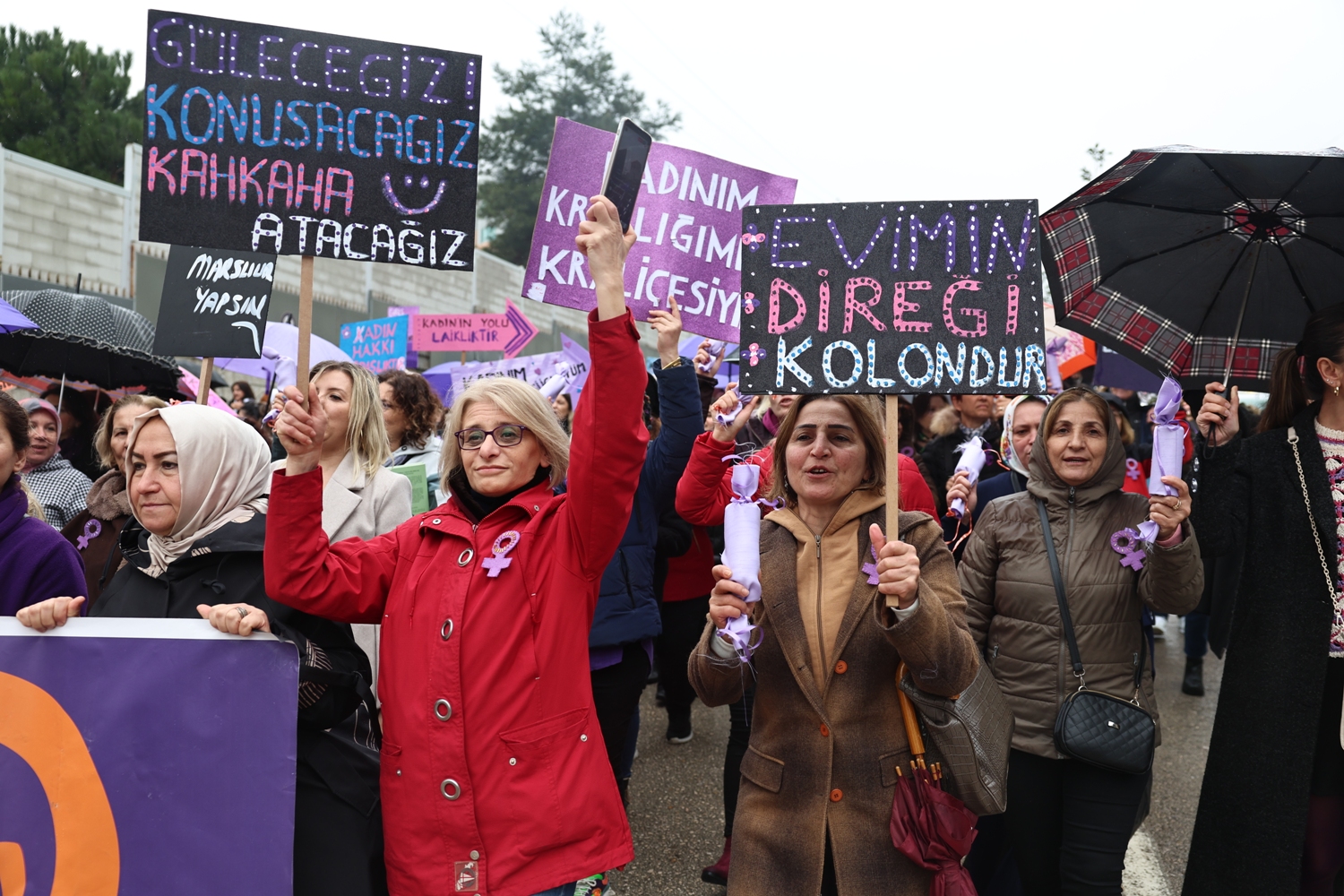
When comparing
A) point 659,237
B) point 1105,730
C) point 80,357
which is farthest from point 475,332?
point 1105,730

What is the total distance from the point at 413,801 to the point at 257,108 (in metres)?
1.97

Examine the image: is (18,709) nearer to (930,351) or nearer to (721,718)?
(930,351)

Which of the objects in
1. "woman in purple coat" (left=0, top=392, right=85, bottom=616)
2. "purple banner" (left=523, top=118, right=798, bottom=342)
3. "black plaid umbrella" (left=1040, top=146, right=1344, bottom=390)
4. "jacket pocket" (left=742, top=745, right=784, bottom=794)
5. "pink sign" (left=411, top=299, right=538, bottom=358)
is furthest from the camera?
"pink sign" (left=411, top=299, right=538, bottom=358)

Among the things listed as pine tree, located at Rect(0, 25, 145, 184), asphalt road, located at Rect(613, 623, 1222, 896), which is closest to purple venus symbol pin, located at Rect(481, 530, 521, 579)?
asphalt road, located at Rect(613, 623, 1222, 896)

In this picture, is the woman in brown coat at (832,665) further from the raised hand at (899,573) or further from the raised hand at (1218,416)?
the raised hand at (1218,416)

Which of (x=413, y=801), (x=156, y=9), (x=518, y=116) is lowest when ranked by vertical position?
(x=413, y=801)

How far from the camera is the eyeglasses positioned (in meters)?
2.70

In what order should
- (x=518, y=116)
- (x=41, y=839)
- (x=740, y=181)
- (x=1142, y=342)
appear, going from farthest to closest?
(x=518, y=116), (x=740, y=181), (x=1142, y=342), (x=41, y=839)

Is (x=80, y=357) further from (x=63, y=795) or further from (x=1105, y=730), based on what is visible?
(x=1105, y=730)


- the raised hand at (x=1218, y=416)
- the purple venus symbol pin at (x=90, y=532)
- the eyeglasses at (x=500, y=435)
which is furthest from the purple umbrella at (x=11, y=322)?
the raised hand at (x=1218, y=416)

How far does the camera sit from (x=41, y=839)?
240 cm

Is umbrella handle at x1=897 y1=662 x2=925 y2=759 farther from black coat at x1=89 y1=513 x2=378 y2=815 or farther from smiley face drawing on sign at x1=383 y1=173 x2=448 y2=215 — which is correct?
smiley face drawing on sign at x1=383 y1=173 x2=448 y2=215

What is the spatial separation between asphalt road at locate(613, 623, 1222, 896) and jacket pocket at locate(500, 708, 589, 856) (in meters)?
2.05

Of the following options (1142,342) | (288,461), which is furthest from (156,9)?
(1142,342)
